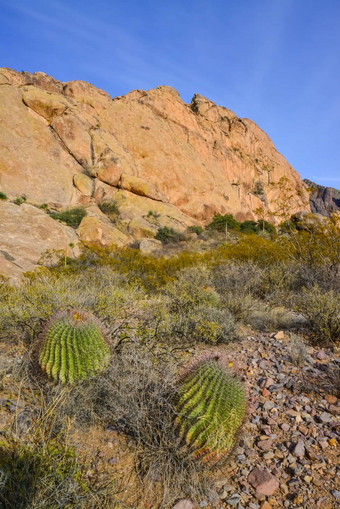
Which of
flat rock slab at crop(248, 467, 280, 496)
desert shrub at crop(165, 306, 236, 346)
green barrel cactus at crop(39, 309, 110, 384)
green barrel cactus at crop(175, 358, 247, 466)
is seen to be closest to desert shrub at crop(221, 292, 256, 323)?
desert shrub at crop(165, 306, 236, 346)

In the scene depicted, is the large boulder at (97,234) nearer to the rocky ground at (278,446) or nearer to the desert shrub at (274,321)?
the desert shrub at (274,321)

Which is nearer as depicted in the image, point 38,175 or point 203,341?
point 203,341

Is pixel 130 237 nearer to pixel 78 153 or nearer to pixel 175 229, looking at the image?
pixel 175 229

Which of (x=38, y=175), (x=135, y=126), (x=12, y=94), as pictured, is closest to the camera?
(x=38, y=175)

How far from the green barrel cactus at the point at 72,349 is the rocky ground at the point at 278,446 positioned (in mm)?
446

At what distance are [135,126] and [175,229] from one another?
527 inches

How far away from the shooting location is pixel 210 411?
2.46m

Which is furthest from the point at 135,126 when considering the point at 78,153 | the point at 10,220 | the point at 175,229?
the point at 10,220

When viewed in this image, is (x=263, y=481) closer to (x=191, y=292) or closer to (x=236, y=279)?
(x=191, y=292)

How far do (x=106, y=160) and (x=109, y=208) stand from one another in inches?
192

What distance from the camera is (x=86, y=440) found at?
2707 millimetres

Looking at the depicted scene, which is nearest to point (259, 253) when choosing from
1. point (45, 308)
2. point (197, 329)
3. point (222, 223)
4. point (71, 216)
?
point (197, 329)

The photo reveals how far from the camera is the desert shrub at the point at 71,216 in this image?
63.0ft

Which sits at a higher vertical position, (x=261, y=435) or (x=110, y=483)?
(x=261, y=435)
